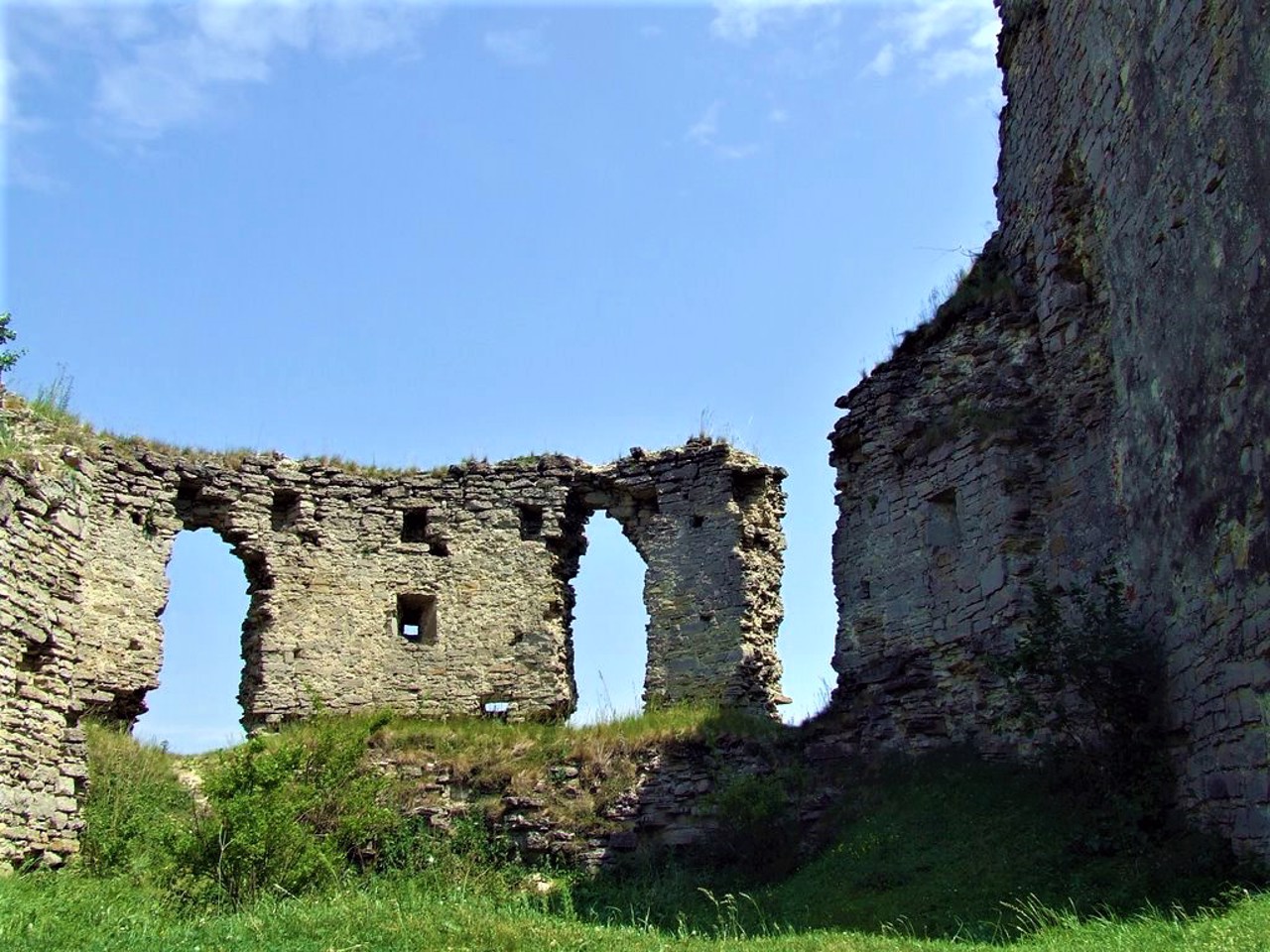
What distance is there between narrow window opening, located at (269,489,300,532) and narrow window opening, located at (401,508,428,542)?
142 cm

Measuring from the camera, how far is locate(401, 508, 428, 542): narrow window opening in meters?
18.8

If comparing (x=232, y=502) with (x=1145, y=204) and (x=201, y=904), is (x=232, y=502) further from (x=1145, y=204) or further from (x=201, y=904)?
(x=1145, y=204)

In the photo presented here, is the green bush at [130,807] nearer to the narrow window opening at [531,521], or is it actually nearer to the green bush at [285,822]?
the green bush at [285,822]

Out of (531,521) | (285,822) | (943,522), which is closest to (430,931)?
(285,822)

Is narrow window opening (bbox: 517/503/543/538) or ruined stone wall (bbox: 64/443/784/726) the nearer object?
ruined stone wall (bbox: 64/443/784/726)

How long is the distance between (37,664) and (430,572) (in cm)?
631

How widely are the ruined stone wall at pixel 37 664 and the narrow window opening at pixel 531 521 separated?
6.42 m

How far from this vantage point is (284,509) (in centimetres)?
1866

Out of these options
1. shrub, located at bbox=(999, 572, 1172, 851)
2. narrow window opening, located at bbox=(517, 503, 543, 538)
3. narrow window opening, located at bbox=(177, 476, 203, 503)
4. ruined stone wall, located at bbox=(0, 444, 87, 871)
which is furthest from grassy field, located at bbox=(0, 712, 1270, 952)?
narrow window opening, located at bbox=(177, 476, 203, 503)

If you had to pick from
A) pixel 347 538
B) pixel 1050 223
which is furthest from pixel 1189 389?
pixel 347 538

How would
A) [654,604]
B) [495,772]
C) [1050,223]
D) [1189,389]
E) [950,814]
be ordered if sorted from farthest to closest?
1. [654,604]
2. [495,772]
3. [1050,223]
4. [950,814]
5. [1189,389]

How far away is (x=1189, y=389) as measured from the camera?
32.8 feet

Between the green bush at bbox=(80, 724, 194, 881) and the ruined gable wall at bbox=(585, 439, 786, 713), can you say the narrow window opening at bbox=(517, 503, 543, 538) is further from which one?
the green bush at bbox=(80, 724, 194, 881)

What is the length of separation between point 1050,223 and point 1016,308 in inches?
37.9
